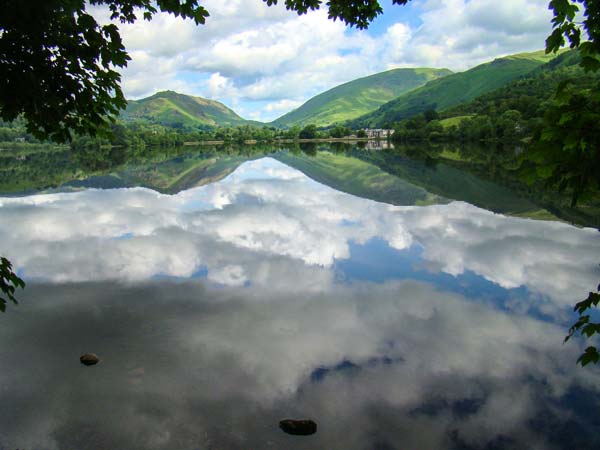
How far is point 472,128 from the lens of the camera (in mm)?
170125

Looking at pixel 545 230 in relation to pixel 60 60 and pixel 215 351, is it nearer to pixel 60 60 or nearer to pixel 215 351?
pixel 215 351

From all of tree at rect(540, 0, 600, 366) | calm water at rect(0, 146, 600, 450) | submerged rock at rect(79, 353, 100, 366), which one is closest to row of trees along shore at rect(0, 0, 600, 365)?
tree at rect(540, 0, 600, 366)

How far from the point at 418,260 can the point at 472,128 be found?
563 ft

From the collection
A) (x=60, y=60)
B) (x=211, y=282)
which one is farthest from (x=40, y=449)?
(x=211, y=282)

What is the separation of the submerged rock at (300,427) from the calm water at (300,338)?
0.71ft

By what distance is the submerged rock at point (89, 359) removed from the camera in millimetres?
10820

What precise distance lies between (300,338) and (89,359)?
6001mm

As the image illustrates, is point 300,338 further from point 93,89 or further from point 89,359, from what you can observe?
point 93,89

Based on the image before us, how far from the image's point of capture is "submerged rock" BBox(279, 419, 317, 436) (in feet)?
26.7

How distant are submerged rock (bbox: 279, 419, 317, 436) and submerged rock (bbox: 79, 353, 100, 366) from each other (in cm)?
595

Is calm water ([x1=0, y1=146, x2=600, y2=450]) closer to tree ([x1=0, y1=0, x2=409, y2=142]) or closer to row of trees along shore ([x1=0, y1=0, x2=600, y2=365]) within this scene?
row of trees along shore ([x1=0, y1=0, x2=600, y2=365])

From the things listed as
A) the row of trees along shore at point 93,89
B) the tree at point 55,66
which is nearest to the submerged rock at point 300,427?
the row of trees along shore at point 93,89

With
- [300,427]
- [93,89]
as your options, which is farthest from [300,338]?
[93,89]

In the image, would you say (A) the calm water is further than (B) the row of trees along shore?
Yes
